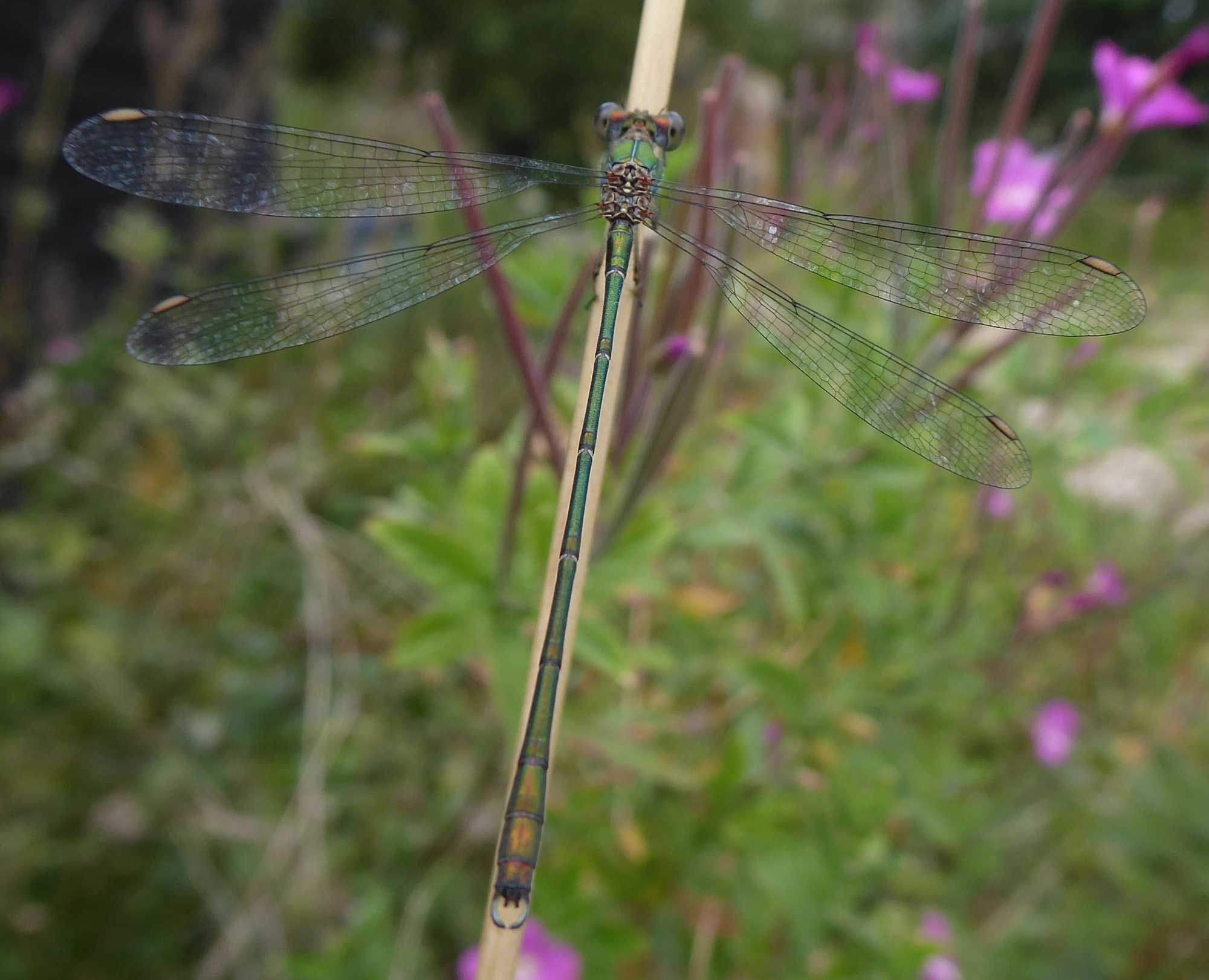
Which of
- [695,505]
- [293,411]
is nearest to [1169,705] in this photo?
[695,505]

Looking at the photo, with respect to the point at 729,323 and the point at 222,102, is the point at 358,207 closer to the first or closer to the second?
the point at 729,323

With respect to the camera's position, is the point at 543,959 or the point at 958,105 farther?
the point at 543,959

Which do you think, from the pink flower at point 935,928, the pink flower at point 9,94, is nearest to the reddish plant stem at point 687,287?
the pink flower at point 935,928

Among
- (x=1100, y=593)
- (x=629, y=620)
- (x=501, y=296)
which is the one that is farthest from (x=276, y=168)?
(x=1100, y=593)

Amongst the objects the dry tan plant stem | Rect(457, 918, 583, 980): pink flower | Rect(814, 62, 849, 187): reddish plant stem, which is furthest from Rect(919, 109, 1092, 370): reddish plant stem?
Rect(457, 918, 583, 980): pink flower

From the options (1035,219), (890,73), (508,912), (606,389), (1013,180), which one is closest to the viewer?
(508,912)

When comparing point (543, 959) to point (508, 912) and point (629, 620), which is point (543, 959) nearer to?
point (629, 620)
